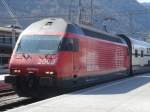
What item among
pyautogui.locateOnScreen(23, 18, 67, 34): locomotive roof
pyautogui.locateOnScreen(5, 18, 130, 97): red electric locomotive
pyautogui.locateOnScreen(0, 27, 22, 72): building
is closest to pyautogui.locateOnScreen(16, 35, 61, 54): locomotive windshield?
pyautogui.locateOnScreen(5, 18, 130, 97): red electric locomotive

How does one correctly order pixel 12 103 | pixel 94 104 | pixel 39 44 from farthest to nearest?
1. pixel 39 44
2. pixel 12 103
3. pixel 94 104

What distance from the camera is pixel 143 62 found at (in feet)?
138

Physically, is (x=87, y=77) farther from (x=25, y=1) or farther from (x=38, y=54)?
(x=25, y=1)

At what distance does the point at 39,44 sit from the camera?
19.2 metres

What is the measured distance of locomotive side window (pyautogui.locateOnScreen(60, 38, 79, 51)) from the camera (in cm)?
1902

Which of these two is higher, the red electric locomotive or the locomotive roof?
the locomotive roof

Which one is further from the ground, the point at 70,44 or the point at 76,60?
the point at 70,44

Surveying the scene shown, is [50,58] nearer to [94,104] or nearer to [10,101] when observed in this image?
[10,101]

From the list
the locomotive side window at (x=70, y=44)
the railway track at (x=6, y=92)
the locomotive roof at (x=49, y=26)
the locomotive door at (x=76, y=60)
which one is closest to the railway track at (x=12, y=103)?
the railway track at (x=6, y=92)

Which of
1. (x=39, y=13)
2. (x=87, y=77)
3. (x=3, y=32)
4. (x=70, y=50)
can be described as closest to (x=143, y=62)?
(x=87, y=77)

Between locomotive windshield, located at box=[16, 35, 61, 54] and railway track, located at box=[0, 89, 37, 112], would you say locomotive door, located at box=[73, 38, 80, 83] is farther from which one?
railway track, located at box=[0, 89, 37, 112]

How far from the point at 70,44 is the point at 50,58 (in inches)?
51.1

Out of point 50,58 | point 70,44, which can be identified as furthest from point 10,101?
point 70,44

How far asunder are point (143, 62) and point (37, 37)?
77.7 ft
